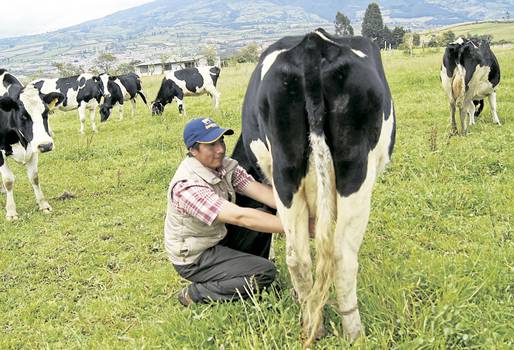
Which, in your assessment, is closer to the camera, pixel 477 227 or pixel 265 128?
pixel 265 128

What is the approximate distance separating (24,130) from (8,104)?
433mm

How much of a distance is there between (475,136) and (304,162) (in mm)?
6801

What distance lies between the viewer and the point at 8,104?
7.40 metres

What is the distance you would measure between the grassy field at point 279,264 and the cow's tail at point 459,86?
64 centimetres

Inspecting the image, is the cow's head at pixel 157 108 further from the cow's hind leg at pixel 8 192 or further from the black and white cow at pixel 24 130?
the cow's hind leg at pixel 8 192

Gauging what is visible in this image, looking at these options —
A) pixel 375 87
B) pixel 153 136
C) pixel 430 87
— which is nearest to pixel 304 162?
pixel 375 87

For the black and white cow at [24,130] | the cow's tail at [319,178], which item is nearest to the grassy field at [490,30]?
the black and white cow at [24,130]

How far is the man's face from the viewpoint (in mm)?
3852

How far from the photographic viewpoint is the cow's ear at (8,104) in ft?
24.0

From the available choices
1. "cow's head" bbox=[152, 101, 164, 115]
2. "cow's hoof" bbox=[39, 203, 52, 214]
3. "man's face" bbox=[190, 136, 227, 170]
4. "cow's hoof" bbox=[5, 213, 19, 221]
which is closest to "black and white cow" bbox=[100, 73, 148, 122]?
"cow's head" bbox=[152, 101, 164, 115]

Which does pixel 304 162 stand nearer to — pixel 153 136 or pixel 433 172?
pixel 433 172

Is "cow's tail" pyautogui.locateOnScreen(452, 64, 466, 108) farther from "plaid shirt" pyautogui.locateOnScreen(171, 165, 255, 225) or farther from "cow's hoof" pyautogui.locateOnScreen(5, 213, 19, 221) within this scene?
"cow's hoof" pyautogui.locateOnScreen(5, 213, 19, 221)

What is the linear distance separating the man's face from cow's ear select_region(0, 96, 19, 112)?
15.3 ft

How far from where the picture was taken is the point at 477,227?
511cm
